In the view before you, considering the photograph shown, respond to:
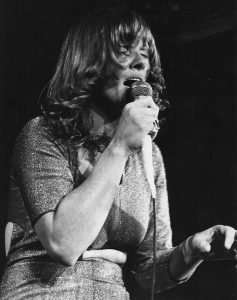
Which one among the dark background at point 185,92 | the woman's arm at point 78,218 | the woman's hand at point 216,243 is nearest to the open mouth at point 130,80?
the woman's arm at point 78,218

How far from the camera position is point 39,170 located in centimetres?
105

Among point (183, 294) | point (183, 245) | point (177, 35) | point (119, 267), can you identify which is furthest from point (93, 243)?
point (177, 35)

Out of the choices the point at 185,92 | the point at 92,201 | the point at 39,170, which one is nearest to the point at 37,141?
the point at 39,170

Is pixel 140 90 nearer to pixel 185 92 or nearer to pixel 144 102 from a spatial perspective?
pixel 144 102

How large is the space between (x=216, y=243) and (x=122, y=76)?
41 centimetres

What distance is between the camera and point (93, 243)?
1074 mm

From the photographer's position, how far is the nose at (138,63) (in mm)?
1153

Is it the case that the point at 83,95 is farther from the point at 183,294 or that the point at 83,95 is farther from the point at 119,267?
the point at 183,294

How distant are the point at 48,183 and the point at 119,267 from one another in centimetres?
25

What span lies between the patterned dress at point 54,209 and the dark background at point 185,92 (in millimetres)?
397

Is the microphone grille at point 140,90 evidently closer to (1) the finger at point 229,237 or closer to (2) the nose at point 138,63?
(2) the nose at point 138,63

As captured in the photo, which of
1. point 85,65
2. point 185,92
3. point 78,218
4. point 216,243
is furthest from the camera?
point 185,92

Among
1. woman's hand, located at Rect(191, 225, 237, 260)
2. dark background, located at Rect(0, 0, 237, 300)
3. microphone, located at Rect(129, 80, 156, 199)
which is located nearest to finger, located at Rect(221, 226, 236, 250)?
woman's hand, located at Rect(191, 225, 237, 260)

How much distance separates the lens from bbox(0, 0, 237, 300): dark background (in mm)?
1563
